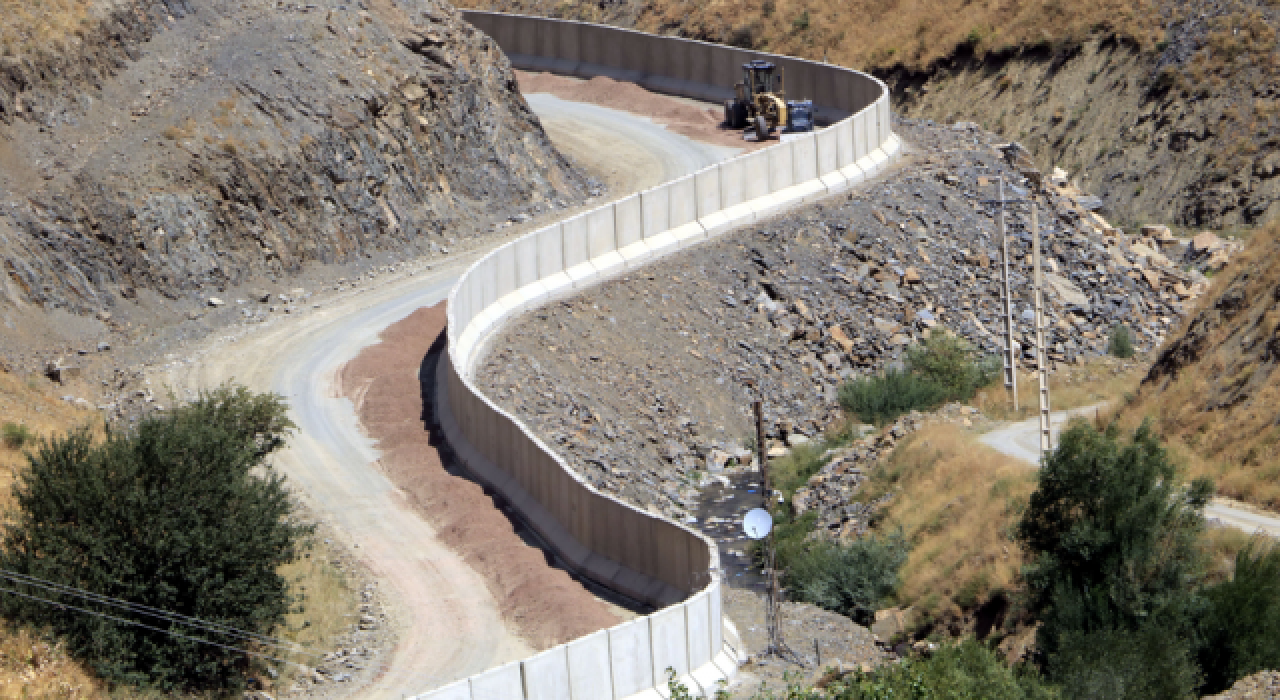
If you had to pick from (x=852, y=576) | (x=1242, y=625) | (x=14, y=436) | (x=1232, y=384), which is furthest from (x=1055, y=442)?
(x=14, y=436)

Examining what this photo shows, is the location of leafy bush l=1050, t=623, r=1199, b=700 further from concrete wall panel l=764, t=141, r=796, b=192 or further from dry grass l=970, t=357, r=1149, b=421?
concrete wall panel l=764, t=141, r=796, b=192

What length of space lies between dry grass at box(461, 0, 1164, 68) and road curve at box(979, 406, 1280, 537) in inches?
976

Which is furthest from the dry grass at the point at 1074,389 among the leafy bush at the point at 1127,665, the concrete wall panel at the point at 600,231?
the leafy bush at the point at 1127,665

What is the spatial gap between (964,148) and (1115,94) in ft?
28.9

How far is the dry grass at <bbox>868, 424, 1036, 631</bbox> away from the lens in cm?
2997

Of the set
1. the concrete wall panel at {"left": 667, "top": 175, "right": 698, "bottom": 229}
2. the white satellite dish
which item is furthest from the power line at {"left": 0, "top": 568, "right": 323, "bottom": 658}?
the concrete wall panel at {"left": 667, "top": 175, "right": 698, "bottom": 229}

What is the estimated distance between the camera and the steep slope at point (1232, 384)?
102 feet

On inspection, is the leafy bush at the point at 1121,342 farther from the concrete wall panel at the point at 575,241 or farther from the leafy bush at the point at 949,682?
the leafy bush at the point at 949,682

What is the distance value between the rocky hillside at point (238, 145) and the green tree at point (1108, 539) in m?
20.5

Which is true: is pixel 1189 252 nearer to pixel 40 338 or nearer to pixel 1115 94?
pixel 1115 94

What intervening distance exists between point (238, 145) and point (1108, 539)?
2357 cm

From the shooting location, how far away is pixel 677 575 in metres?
25.2

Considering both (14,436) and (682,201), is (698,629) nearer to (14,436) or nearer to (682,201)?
(14,436)

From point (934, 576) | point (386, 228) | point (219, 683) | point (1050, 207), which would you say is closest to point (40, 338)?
point (386, 228)
